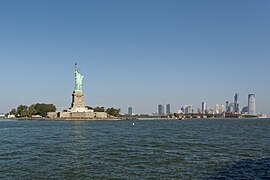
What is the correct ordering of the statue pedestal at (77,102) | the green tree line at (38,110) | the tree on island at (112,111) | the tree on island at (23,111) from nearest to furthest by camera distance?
1. the statue pedestal at (77,102)
2. the green tree line at (38,110)
3. the tree on island at (23,111)
4. the tree on island at (112,111)

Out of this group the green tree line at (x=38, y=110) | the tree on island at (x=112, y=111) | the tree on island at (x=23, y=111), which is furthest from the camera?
the tree on island at (x=112, y=111)

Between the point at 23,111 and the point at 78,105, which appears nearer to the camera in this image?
the point at 78,105

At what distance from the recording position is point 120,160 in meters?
24.7

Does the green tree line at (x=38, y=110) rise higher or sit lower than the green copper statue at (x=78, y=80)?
lower

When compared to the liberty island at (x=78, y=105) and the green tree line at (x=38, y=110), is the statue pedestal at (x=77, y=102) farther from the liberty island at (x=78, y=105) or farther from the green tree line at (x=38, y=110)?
the green tree line at (x=38, y=110)

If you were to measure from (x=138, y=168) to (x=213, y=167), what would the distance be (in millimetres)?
5189

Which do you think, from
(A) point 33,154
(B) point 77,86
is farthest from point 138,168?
(B) point 77,86

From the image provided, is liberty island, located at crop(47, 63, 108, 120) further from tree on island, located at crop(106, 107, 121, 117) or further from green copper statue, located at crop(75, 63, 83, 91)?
tree on island, located at crop(106, 107, 121, 117)

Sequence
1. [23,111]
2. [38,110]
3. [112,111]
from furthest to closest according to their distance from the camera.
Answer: [112,111]
[23,111]
[38,110]

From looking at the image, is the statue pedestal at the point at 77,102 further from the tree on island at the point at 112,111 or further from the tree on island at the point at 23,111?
the tree on island at the point at 23,111

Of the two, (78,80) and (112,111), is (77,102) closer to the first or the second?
(78,80)

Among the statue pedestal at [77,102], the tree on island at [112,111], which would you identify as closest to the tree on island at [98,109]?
the tree on island at [112,111]

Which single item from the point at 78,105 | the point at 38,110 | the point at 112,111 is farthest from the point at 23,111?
the point at 78,105

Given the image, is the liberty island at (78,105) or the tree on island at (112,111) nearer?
the liberty island at (78,105)
